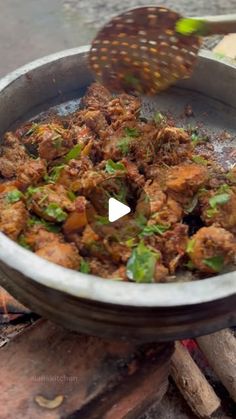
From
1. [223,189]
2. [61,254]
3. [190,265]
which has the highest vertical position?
[61,254]

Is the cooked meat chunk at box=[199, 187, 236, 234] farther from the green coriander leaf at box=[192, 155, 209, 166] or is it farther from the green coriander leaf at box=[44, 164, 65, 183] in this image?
the green coriander leaf at box=[44, 164, 65, 183]

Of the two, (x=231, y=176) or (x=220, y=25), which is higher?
(x=220, y=25)

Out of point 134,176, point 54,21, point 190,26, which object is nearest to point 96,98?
point 134,176

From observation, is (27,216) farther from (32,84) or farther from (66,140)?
(32,84)

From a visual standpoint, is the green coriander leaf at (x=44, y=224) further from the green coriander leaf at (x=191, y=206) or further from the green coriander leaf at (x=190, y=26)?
the green coriander leaf at (x=190, y=26)

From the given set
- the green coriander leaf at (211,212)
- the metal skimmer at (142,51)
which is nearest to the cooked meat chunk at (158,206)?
the green coriander leaf at (211,212)

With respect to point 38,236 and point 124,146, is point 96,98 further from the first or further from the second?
point 38,236
